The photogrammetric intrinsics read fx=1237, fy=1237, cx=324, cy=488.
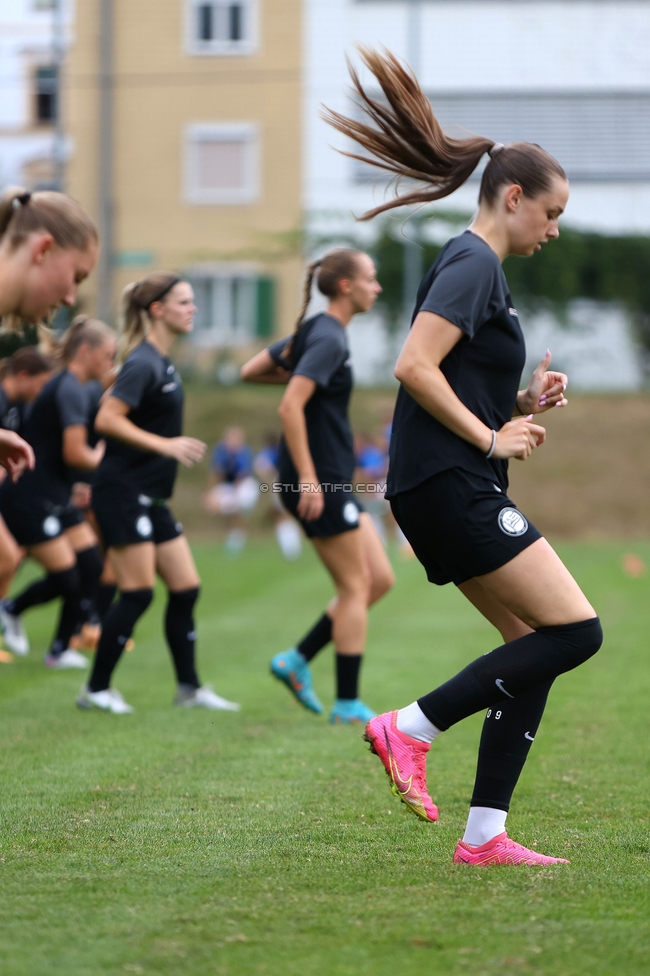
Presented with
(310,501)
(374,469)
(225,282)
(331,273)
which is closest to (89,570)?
(310,501)

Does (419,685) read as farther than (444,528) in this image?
Yes

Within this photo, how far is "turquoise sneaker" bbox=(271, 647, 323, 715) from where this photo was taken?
656 centimetres

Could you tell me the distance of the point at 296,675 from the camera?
6.58m

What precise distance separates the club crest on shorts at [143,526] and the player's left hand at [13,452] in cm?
234

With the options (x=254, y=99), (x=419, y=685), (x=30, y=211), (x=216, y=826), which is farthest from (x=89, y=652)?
(x=254, y=99)

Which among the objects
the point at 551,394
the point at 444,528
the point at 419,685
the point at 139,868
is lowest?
the point at 419,685

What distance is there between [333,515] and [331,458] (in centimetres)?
33

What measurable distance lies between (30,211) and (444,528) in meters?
1.51

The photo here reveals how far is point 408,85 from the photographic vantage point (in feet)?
12.1

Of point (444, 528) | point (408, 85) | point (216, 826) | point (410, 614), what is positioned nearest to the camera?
point (444, 528)

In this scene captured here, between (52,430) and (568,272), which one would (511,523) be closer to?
(52,430)

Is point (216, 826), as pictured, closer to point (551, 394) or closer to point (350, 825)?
point (350, 825)

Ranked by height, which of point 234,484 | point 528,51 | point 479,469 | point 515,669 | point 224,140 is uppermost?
point 528,51

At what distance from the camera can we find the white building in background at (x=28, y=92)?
35.1 m
